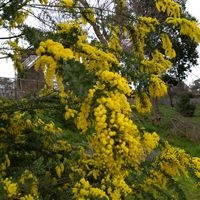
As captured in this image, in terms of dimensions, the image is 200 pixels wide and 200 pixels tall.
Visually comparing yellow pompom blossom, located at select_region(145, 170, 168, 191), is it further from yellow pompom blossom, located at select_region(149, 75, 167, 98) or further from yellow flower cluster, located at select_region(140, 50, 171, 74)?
yellow pompom blossom, located at select_region(149, 75, 167, 98)

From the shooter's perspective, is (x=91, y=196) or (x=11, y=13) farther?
(x=11, y=13)

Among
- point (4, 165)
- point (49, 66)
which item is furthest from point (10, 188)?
point (49, 66)

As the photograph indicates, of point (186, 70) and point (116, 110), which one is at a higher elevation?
point (186, 70)

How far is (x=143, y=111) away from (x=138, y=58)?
2.13 feet

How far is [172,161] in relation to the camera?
3275 millimetres

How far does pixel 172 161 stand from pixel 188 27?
96cm

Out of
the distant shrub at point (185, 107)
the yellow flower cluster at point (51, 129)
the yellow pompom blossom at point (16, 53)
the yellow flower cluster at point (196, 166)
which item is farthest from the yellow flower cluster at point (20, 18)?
the distant shrub at point (185, 107)

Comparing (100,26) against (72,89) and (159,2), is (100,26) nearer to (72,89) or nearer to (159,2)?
(159,2)

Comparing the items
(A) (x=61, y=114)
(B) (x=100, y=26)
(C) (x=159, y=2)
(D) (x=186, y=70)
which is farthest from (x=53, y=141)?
(D) (x=186, y=70)

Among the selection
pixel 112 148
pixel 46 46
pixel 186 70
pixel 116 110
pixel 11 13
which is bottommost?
pixel 112 148

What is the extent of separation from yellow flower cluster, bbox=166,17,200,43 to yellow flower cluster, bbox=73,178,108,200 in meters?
1.26

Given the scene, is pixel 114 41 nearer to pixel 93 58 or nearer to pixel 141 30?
pixel 141 30

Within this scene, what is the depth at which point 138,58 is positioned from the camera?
3.27 meters

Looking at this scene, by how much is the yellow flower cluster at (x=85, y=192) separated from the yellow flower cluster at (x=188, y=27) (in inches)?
49.5
